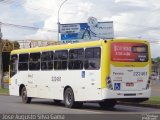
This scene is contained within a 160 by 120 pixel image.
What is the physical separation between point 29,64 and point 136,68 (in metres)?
7.58

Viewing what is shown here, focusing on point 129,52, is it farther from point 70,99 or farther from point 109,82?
point 70,99

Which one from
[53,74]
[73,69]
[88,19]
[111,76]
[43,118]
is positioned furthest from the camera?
[88,19]

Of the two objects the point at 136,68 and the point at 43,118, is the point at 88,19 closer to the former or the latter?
the point at 136,68

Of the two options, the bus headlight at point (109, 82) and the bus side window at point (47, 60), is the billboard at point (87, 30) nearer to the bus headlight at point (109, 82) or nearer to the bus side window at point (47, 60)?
the bus side window at point (47, 60)

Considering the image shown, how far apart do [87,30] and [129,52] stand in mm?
39768

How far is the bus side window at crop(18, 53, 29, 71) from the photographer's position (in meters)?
27.2

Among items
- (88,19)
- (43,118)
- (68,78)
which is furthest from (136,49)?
(88,19)

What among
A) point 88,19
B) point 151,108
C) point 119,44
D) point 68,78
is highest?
point 88,19

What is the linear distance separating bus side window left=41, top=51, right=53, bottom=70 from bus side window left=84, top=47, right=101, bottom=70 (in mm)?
3275

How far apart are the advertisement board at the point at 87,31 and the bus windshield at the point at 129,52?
37.6 meters

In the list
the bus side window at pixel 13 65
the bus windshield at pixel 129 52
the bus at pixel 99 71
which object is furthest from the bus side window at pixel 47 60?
the bus windshield at pixel 129 52

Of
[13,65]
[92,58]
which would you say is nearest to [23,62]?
[13,65]

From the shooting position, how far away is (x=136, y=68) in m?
21.4

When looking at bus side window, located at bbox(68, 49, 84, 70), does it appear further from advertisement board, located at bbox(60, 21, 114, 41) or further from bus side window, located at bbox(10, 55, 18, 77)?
advertisement board, located at bbox(60, 21, 114, 41)
